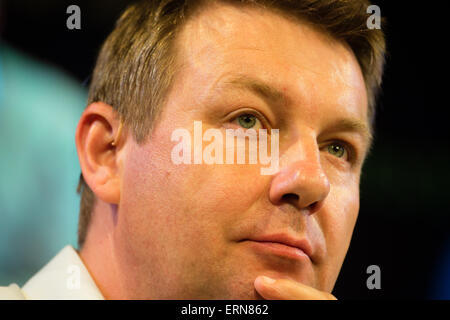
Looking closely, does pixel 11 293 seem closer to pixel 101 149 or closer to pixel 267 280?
pixel 101 149

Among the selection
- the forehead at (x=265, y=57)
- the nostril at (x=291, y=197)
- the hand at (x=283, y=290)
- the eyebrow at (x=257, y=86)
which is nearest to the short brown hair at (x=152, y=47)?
the forehead at (x=265, y=57)

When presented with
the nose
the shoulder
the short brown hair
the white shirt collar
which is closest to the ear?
the short brown hair

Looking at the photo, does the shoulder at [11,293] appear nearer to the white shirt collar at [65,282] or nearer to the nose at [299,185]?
the white shirt collar at [65,282]

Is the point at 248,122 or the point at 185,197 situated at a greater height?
the point at 248,122

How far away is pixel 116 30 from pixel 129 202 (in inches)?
28.0

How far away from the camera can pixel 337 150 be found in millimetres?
1697

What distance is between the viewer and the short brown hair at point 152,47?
5.11 feet

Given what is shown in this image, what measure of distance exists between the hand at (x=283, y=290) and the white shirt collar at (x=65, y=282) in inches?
20.5

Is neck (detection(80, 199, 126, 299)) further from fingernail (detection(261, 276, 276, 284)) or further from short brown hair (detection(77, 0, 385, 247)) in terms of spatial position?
fingernail (detection(261, 276, 276, 284))

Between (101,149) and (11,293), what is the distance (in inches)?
20.6

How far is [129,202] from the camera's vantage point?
1.49 metres

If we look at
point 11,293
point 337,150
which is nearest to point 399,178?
point 337,150

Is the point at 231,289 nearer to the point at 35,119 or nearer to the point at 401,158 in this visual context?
the point at 401,158

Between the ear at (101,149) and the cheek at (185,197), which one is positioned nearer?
the cheek at (185,197)
